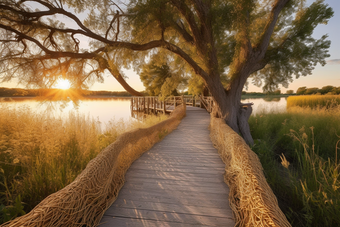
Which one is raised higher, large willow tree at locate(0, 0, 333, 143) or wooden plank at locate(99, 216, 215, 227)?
large willow tree at locate(0, 0, 333, 143)

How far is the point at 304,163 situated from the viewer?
10.2 ft

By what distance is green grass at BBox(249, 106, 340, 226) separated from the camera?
89.6 inches

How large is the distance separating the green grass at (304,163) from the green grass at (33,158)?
10.9 ft

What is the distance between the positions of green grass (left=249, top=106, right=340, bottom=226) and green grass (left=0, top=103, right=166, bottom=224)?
3335 mm

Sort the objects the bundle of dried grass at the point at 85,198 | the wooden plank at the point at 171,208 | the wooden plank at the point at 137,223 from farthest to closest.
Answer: the wooden plank at the point at 171,208, the wooden plank at the point at 137,223, the bundle of dried grass at the point at 85,198

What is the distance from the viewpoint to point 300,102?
16.8 m

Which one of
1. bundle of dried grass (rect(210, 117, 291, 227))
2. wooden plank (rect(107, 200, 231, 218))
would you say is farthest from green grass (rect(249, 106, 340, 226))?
wooden plank (rect(107, 200, 231, 218))

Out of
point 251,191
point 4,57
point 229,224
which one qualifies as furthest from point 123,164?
point 4,57

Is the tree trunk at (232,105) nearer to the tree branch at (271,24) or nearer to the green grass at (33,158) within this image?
the tree branch at (271,24)

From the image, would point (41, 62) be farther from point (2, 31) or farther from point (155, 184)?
point (155, 184)

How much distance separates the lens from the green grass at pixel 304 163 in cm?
228

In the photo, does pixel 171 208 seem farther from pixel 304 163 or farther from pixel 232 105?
pixel 232 105

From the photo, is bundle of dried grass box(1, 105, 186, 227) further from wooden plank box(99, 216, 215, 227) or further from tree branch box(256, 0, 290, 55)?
tree branch box(256, 0, 290, 55)

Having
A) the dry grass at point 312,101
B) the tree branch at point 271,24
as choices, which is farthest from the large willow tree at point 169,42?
the dry grass at point 312,101
